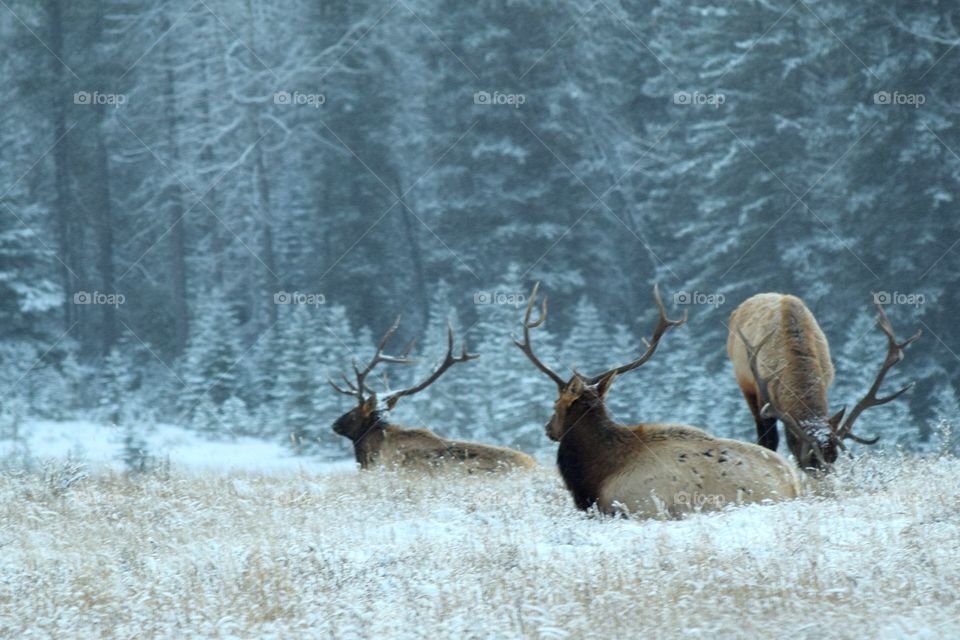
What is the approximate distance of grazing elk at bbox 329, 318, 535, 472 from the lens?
11938 mm

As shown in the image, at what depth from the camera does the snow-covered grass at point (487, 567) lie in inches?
195

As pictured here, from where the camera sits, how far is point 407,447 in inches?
496

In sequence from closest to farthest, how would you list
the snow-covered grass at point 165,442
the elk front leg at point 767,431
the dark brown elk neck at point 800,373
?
1. the dark brown elk neck at point 800,373
2. the elk front leg at point 767,431
3. the snow-covered grass at point 165,442

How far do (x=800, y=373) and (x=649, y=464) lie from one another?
3.27m

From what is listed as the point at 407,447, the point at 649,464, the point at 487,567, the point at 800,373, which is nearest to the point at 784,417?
the point at 800,373

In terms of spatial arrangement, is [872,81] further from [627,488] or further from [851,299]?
[627,488]

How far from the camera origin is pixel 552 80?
128 ft

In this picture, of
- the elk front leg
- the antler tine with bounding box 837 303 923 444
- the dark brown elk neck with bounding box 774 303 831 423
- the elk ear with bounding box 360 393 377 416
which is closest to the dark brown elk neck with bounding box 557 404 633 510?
the dark brown elk neck with bounding box 774 303 831 423

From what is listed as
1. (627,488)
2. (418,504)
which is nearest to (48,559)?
(418,504)

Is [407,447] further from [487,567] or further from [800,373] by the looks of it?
[487,567]

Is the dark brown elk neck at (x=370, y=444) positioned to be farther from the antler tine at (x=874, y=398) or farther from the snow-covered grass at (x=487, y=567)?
the antler tine at (x=874, y=398)

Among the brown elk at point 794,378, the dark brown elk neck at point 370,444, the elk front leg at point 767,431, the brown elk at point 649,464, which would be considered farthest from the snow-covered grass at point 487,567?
the dark brown elk neck at point 370,444

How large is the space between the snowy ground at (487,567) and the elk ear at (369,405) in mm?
4197

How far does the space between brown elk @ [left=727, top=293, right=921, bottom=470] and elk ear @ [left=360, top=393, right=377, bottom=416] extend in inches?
164
